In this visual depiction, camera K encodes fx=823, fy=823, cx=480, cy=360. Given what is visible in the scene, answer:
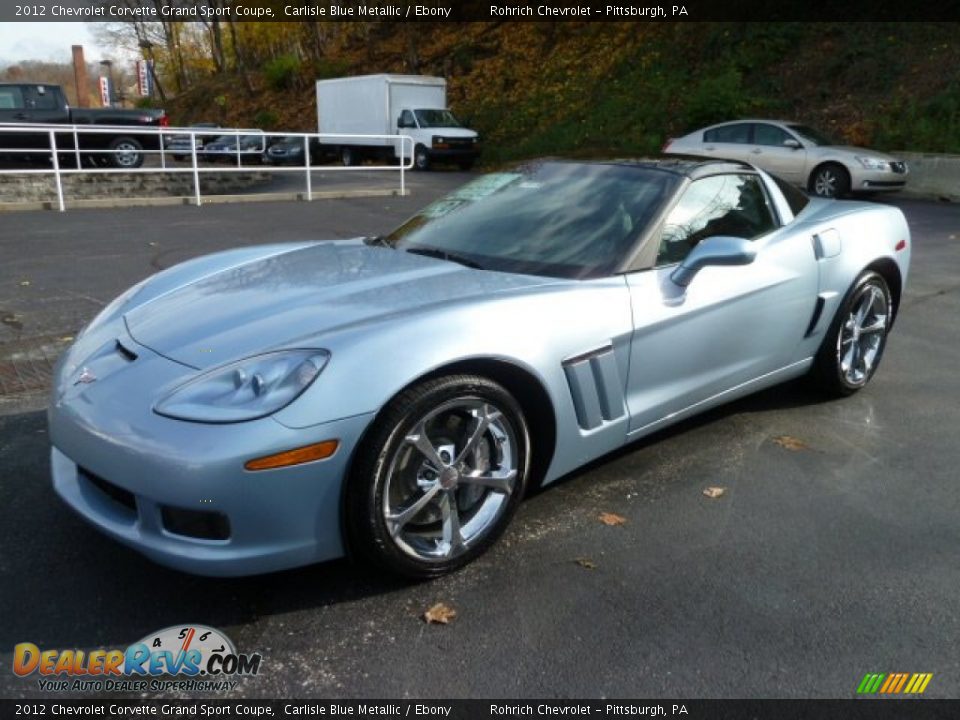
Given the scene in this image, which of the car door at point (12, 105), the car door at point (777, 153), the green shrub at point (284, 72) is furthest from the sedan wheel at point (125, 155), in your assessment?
the green shrub at point (284, 72)

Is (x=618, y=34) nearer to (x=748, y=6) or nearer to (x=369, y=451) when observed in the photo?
(x=748, y=6)

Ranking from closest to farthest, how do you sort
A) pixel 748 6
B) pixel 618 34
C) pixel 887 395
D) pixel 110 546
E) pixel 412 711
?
pixel 412 711
pixel 110 546
pixel 887 395
pixel 748 6
pixel 618 34

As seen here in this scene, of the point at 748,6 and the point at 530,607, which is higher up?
the point at 748,6

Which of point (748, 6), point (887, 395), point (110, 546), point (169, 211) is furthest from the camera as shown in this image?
point (748, 6)

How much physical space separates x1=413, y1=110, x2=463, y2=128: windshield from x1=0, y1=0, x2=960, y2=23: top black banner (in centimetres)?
732

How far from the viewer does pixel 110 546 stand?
288 cm

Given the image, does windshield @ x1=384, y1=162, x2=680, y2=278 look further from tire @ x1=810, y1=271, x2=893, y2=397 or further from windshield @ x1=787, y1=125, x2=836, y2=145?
windshield @ x1=787, y1=125, x2=836, y2=145

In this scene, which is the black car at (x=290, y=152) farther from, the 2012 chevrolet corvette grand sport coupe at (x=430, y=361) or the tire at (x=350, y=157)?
the 2012 chevrolet corvette grand sport coupe at (x=430, y=361)

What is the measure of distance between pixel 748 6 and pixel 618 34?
17.9 feet

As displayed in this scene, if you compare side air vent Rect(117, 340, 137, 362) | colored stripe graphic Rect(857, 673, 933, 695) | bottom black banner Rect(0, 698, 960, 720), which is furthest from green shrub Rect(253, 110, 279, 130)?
colored stripe graphic Rect(857, 673, 933, 695)

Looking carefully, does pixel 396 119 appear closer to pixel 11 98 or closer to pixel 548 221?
pixel 11 98

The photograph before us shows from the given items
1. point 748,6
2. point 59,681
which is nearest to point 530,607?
point 59,681

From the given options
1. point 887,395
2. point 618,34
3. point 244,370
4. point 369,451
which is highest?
point 618,34

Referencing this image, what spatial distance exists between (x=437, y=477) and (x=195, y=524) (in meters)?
0.75
